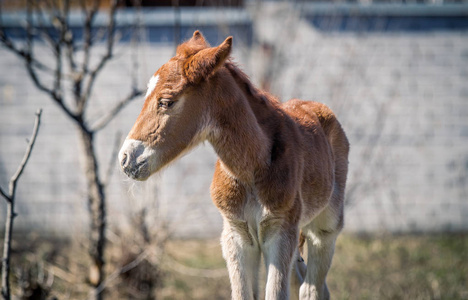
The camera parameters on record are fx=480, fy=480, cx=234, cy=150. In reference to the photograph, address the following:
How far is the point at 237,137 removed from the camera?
100 inches

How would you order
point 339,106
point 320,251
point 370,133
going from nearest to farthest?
point 320,251, point 339,106, point 370,133

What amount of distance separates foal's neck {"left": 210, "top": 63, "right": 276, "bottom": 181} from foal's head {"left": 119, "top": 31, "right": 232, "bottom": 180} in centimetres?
11

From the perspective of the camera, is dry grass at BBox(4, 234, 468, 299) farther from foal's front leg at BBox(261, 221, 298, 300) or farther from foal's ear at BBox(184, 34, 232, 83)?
foal's ear at BBox(184, 34, 232, 83)

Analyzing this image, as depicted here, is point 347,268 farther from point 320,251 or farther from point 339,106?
point 320,251

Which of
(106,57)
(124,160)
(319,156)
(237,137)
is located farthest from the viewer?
(106,57)

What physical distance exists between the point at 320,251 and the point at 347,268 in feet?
11.0

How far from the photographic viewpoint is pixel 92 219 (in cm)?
455

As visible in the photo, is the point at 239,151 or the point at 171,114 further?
the point at 239,151

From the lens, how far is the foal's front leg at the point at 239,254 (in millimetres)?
2666

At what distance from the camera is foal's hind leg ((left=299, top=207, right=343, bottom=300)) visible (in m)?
3.16

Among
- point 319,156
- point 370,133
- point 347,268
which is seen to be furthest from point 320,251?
point 370,133

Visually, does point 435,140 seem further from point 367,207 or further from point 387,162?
point 367,207

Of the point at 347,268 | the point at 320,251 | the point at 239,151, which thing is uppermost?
the point at 239,151

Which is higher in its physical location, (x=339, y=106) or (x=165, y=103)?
(x=165, y=103)
